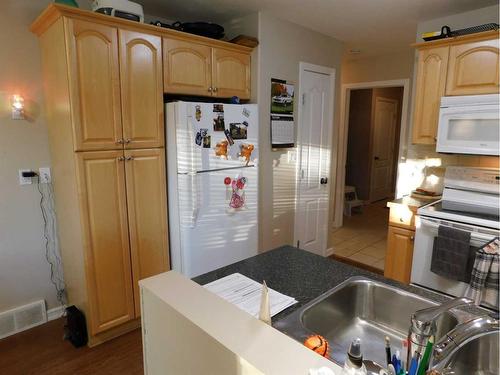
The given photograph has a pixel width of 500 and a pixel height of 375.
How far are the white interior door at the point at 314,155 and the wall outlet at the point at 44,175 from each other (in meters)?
2.20

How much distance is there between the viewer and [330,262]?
5.19ft

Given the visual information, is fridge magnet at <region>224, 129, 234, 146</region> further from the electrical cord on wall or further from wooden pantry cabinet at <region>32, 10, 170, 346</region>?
the electrical cord on wall

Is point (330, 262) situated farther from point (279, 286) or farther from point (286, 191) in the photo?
point (286, 191)

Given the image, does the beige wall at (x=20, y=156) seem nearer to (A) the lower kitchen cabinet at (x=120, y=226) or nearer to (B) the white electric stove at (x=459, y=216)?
(A) the lower kitchen cabinet at (x=120, y=226)

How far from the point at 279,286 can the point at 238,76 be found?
199cm

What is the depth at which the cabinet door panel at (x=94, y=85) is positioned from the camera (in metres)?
1.99

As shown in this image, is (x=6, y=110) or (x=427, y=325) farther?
(x=6, y=110)

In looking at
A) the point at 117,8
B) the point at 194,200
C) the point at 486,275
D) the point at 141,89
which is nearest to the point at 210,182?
the point at 194,200

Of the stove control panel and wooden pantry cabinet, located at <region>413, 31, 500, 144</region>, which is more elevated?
wooden pantry cabinet, located at <region>413, 31, 500, 144</region>

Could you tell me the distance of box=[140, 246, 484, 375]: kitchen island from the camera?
717 millimetres

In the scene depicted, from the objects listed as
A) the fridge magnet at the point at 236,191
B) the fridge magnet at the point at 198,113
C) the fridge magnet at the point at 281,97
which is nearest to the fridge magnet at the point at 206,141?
the fridge magnet at the point at 198,113

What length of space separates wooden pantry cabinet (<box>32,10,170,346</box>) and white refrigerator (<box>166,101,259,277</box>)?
15 cm

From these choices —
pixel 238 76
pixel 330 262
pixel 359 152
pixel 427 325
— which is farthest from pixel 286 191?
pixel 359 152

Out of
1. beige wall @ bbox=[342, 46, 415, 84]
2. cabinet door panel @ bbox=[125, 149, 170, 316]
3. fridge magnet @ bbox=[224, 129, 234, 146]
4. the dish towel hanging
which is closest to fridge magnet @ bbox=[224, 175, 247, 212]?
fridge magnet @ bbox=[224, 129, 234, 146]
